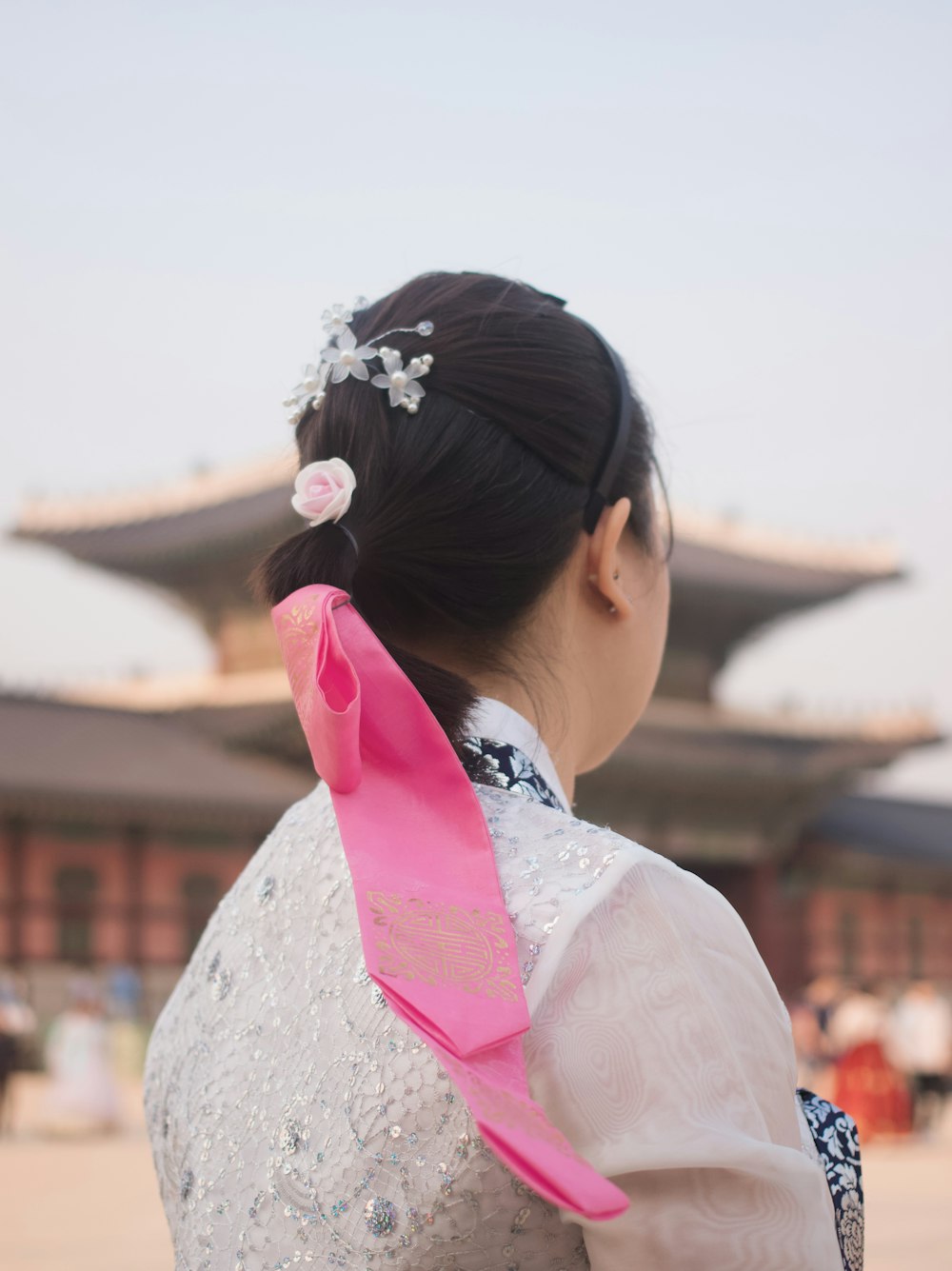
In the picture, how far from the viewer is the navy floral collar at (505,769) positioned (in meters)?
1.33

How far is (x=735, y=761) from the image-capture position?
802 inches

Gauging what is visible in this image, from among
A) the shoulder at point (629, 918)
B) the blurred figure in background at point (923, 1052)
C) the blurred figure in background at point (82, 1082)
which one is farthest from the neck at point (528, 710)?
the blurred figure in background at point (923, 1052)

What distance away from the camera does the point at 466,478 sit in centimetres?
134

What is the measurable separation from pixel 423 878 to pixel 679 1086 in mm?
253

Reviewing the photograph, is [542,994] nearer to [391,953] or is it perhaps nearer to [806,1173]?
[391,953]

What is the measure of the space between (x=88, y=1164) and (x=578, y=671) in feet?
33.0

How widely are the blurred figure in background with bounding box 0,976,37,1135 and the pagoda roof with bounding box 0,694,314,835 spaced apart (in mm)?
2141

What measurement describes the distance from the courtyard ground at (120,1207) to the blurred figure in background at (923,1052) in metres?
0.69

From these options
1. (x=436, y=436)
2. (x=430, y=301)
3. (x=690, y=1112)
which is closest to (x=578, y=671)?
(x=436, y=436)

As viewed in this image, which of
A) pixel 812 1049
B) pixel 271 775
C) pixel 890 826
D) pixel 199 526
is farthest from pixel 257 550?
Result: pixel 890 826

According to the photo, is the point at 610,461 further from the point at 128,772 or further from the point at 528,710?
the point at 128,772

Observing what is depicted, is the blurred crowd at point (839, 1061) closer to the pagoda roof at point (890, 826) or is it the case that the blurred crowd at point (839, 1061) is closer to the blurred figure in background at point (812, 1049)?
the blurred figure in background at point (812, 1049)

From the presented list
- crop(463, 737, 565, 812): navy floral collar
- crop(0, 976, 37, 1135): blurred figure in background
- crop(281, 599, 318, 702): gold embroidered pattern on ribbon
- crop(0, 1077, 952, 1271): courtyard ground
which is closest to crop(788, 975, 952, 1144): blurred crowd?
crop(0, 1077, 952, 1271): courtyard ground

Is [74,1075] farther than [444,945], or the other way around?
[74,1075]
